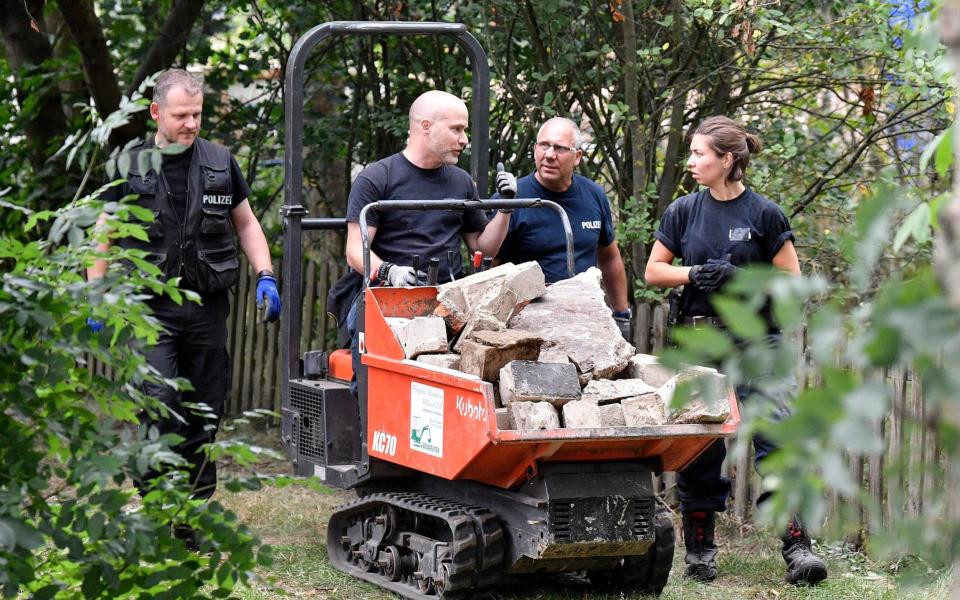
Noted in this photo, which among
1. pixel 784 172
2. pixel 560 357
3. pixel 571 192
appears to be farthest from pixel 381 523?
pixel 784 172

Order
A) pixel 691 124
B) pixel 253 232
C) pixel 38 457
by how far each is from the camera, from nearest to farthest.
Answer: pixel 38 457 → pixel 253 232 → pixel 691 124

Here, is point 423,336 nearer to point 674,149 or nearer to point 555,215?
point 555,215

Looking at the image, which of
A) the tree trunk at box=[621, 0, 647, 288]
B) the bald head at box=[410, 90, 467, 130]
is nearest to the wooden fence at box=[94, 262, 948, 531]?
the tree trunk at box=[621, 0, 647, 288]

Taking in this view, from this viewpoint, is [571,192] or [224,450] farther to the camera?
[571,192]

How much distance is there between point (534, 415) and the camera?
177 inches

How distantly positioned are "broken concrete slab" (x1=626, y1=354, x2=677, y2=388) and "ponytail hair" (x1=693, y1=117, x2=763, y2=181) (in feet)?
3.32

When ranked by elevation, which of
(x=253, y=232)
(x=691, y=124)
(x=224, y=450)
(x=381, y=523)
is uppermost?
(x=691, y=124)

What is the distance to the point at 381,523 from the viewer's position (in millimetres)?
5449

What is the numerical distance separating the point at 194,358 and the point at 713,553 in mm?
2500

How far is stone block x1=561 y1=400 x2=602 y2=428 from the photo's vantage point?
15.0 feet

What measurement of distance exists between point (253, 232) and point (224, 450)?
314 centimetres

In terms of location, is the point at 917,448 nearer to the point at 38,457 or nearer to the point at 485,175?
the point at 485,175

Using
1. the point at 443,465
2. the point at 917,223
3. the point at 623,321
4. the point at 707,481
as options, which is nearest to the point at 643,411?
the point at 443,465

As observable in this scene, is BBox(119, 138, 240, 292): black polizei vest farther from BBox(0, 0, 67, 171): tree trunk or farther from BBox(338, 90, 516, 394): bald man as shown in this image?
BBox(0, 0, 67, 171): tree trunk
